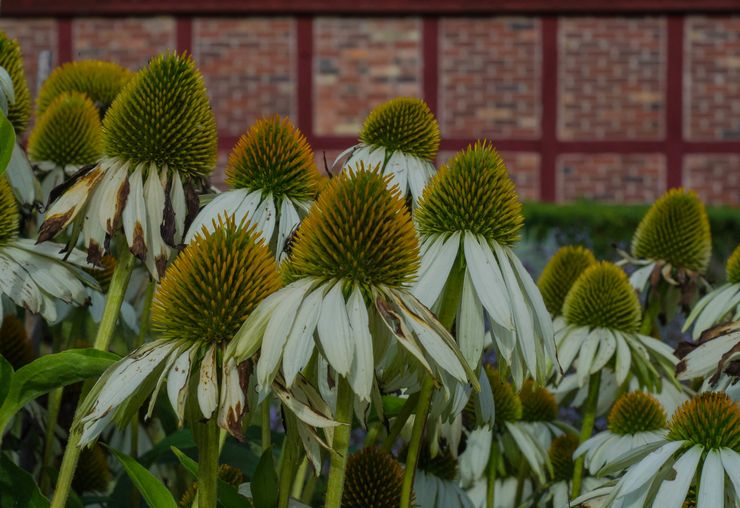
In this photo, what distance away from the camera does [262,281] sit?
117 cm

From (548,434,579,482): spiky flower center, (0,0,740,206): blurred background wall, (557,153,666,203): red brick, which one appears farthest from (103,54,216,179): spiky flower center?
(557,153,666,203): red brick

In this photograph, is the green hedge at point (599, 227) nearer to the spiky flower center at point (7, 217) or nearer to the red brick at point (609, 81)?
the red brick at point (609, 81)

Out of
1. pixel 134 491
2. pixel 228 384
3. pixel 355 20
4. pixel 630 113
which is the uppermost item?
pixel 355 20

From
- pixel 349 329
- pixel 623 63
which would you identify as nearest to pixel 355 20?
pixel 623 63

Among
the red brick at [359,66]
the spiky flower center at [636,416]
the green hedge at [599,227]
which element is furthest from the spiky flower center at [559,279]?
the red brick at [359,66]

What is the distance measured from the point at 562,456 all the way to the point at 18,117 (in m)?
1.17

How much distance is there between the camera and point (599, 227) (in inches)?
290

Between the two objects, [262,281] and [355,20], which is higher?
[355,20]

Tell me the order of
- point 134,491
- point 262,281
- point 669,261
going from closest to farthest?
point 262,281 < point 134,491 < point 669,261

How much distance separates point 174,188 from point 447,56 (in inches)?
295

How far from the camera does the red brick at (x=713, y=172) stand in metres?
8.87

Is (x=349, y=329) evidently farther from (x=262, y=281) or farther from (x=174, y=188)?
(x=174, y=188)

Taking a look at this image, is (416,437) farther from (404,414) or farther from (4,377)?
(4,377)

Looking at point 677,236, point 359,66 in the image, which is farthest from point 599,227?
point 677,236
